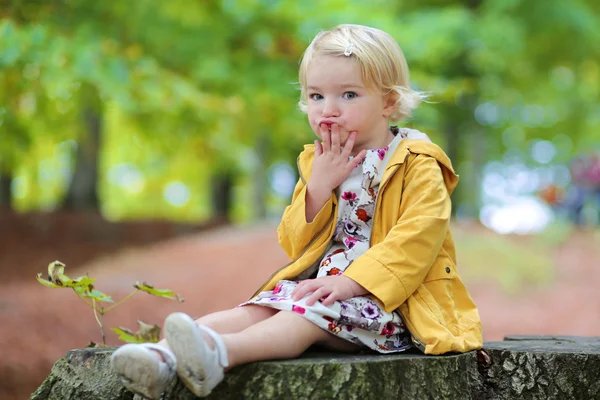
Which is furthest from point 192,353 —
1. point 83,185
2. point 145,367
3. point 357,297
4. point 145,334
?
point 83,185

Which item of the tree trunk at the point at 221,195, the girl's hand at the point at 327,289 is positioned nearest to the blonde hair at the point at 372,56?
the girl's hand at the point at 327,289

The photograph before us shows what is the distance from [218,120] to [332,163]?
5.38m

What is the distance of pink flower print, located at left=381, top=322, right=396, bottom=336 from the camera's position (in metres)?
2.40

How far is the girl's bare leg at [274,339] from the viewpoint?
2.13 metres

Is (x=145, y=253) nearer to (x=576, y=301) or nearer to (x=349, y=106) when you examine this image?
(x=576, y=301)

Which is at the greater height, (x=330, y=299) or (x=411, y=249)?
(x=411, y=249)

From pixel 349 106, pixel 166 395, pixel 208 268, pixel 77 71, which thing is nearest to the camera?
pixel 166 395

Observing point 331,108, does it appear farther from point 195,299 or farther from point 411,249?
point 195,299

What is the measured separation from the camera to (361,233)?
102 inches

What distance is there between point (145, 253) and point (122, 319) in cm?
347

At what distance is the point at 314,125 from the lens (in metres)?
2.55

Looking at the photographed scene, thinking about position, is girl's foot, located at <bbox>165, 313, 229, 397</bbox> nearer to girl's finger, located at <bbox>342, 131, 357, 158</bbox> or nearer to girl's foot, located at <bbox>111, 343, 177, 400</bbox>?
girl's foot, located at <bbox>111, 343, 177, 400</bbox>

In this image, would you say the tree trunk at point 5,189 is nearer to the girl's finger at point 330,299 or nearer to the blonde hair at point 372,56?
the blonde hair at point 372,56

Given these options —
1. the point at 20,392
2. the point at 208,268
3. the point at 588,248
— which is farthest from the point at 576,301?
the point at 20,392
